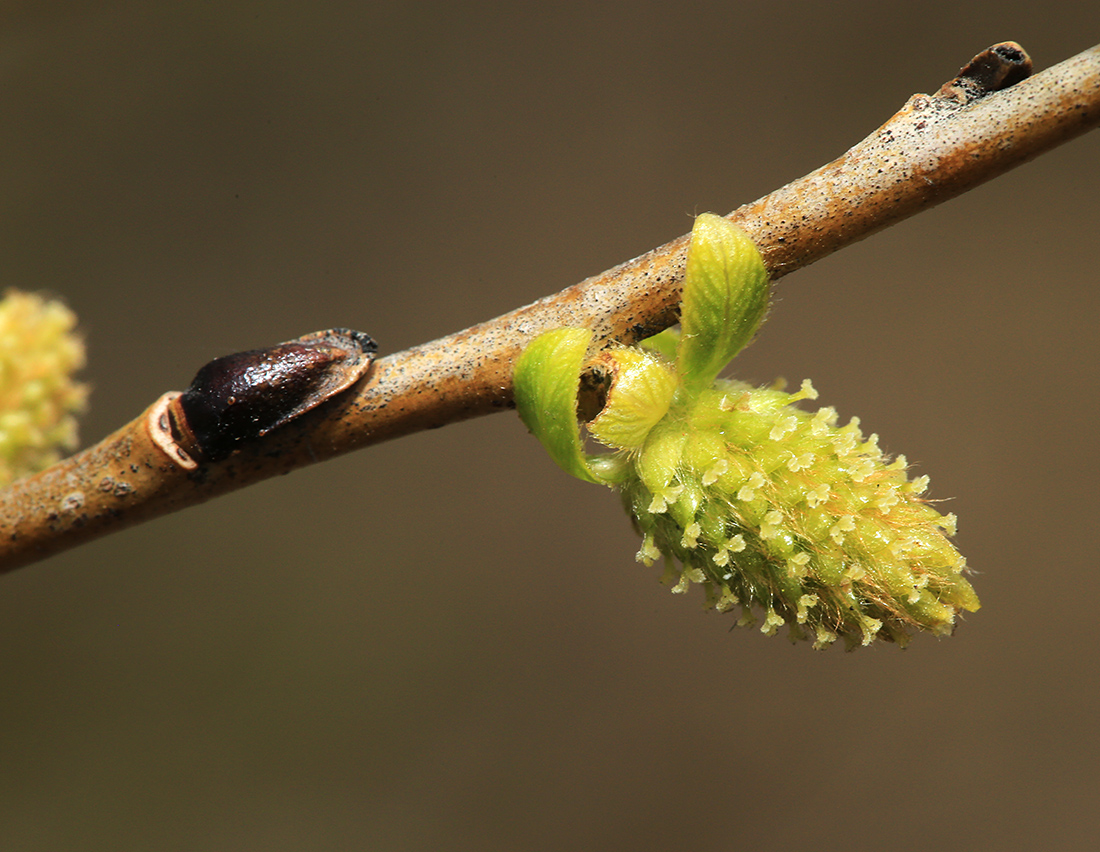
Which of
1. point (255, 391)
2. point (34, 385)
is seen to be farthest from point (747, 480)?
point (34, 385)

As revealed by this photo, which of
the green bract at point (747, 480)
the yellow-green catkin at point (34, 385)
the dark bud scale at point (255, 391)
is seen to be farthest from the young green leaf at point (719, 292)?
the yellow-green catkin at point (34, 385)

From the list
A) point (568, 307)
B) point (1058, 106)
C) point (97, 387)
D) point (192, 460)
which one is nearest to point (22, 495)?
point (192, 460)

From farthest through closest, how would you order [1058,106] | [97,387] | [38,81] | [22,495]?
[97,387]
[38,81]
[22,495]
[1058,106]

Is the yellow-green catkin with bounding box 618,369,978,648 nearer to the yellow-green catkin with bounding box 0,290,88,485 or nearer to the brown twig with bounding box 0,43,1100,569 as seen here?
the brown twig with bounding box 0,43,1100,569

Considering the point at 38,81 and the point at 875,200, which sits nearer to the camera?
the point at 875,200

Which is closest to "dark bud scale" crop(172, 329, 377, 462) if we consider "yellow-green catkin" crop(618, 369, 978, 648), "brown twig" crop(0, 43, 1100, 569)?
"brown twig" crop(0, 43, 1100, 569)

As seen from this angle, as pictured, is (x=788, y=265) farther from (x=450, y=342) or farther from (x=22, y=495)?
(x=22, y=495)
